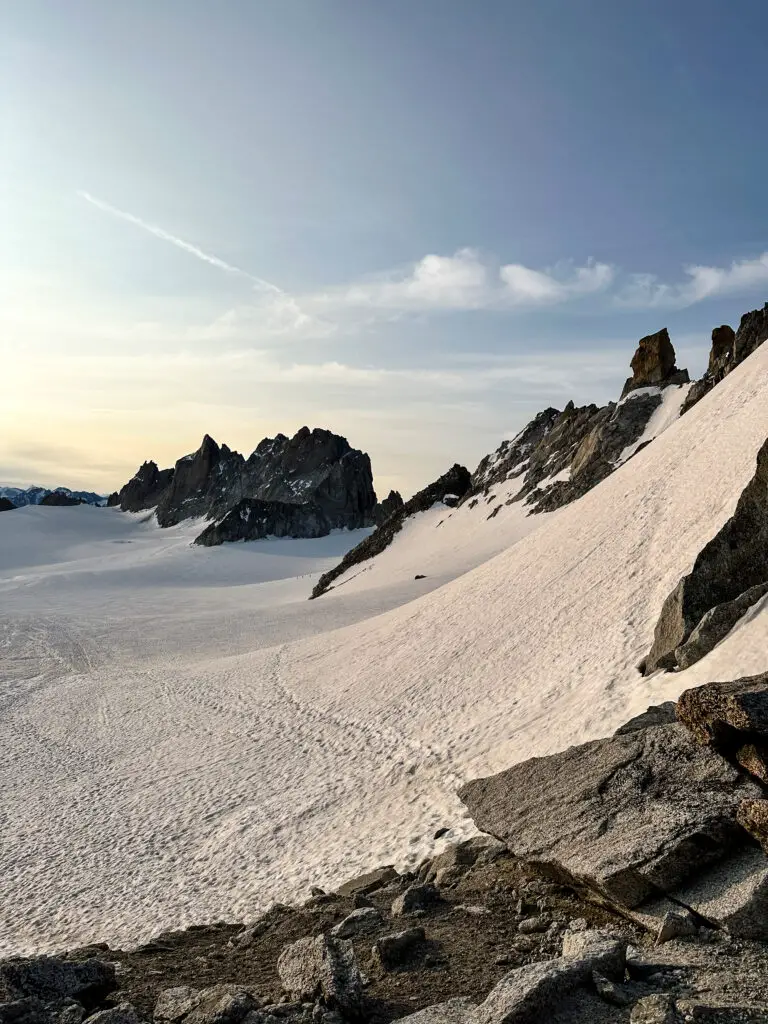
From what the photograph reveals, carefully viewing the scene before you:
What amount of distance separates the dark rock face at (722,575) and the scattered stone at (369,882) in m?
7.24

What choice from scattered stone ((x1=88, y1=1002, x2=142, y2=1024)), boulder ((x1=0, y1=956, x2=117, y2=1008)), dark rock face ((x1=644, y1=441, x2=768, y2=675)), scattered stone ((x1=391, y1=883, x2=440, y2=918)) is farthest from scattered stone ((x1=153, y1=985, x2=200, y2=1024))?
dark rock face ((x1=644, y1=441, x2=768, y2=675))

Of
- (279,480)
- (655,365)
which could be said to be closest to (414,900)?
(655,365)

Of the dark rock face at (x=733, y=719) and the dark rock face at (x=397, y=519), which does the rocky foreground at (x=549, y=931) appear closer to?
the dark rock face at (x=733, y=719)

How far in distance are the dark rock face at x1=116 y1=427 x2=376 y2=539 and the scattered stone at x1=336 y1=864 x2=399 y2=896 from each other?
113868mm

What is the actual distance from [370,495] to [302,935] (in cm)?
14438

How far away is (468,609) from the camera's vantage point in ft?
86.8

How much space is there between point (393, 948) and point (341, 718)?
1359 centimetres

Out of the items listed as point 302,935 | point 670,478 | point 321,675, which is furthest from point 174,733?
point 670,478

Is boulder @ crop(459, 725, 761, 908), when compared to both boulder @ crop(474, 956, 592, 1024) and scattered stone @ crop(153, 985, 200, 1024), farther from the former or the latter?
scattered stone @ crop(153, 985, 200, 1024)

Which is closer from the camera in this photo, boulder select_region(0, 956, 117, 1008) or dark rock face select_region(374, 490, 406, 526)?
boulder select_region(0, 956, 117, 1008)

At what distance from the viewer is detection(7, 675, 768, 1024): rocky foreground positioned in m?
5.22

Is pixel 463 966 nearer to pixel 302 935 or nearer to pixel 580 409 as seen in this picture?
pixel 302 935

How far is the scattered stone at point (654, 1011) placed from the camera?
4457mm

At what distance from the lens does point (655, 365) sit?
7562 cm
